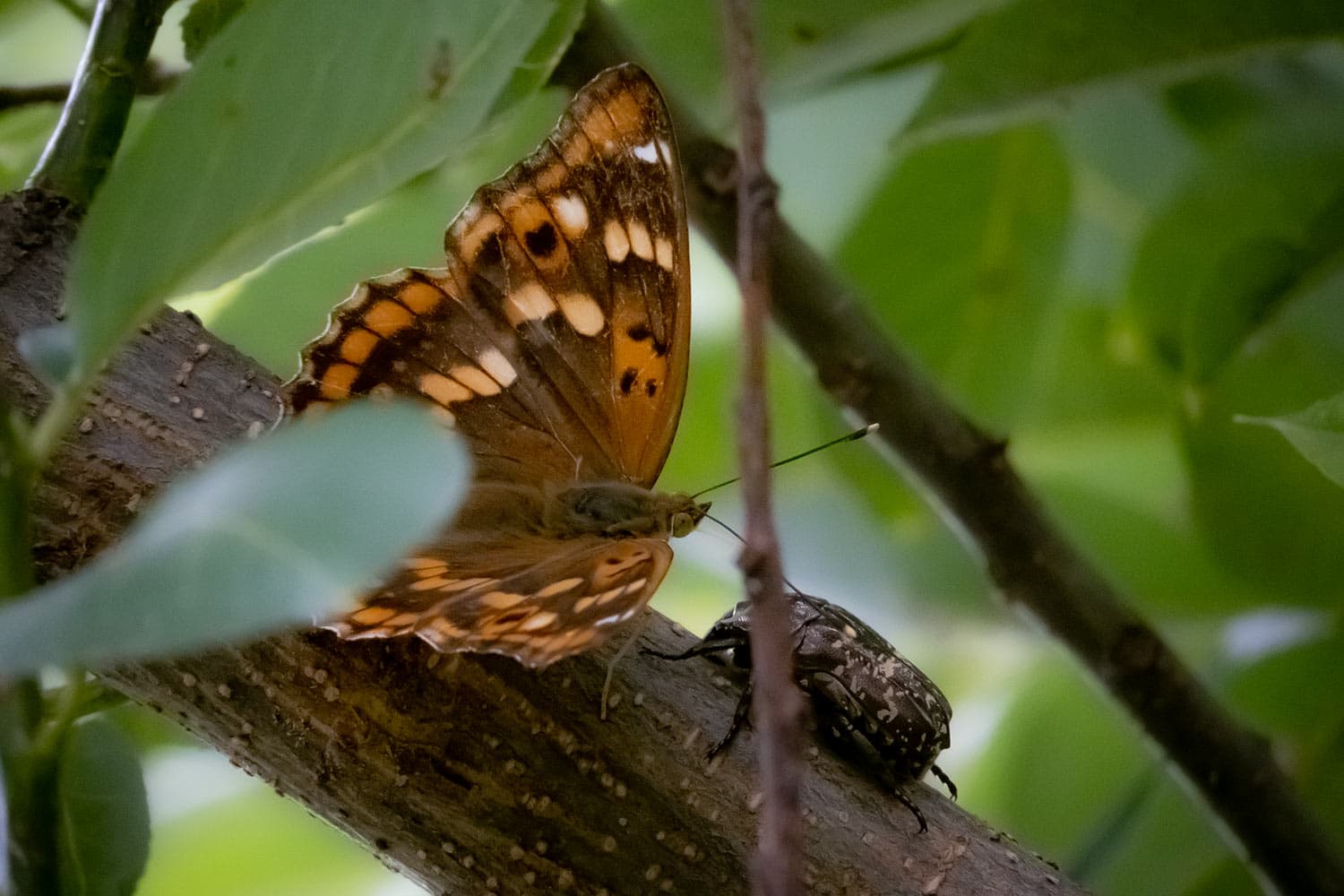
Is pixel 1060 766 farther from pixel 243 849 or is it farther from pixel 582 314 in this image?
pixel 243 849

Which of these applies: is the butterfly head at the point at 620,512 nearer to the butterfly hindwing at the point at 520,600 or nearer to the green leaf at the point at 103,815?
the butterfly hindwing at the point at 520,600

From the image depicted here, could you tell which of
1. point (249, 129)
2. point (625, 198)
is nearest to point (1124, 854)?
point (625, 198)

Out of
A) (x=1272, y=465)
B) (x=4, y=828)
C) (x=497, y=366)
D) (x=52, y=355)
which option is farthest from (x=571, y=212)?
(x=1272, y=465)

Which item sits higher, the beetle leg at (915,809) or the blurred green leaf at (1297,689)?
the blurred green leaf at (1297,689)

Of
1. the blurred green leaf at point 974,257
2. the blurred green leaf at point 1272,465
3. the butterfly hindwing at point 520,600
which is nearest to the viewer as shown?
the butterfly hindwing at point 520,600

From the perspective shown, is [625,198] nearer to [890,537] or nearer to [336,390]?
[336,390]

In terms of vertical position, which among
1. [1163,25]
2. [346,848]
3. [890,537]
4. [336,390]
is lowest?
[346,848]

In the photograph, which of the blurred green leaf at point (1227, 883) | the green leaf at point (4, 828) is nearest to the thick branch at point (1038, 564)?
the blurred green leaf at point (1227, 883)
